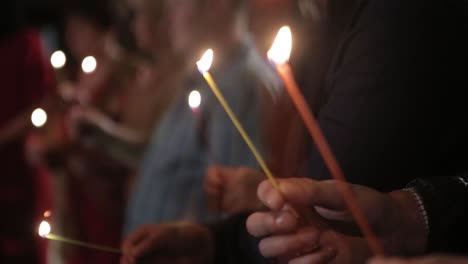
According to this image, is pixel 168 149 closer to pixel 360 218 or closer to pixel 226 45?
pixel 226 45

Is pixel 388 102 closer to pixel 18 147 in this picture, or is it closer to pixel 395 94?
pixel 395 94

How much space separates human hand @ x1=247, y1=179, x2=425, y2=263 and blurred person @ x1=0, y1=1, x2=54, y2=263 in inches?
62.1

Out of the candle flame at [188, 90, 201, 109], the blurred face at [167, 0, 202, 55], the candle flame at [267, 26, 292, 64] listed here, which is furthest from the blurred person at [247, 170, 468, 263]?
the blurred face at [167, 0, 202, 55]

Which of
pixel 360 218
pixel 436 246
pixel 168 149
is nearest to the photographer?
pixel 360 218

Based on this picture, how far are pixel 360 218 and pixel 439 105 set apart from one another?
9.0 inches

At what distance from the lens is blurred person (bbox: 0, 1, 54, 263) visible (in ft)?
7.25

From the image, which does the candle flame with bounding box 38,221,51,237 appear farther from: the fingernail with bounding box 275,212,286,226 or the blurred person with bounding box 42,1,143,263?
the blurred person with bounding box 42,1,143,263

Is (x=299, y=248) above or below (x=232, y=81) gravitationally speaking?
below

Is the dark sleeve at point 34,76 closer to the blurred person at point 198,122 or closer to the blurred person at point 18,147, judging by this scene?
the blurred person at point 18,147

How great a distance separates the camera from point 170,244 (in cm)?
86

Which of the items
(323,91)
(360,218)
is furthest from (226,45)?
(360,218)

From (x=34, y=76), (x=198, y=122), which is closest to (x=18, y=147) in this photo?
(x=34, y=76)

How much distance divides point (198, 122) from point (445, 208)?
2.50 feet

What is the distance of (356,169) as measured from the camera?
2.50 feet
